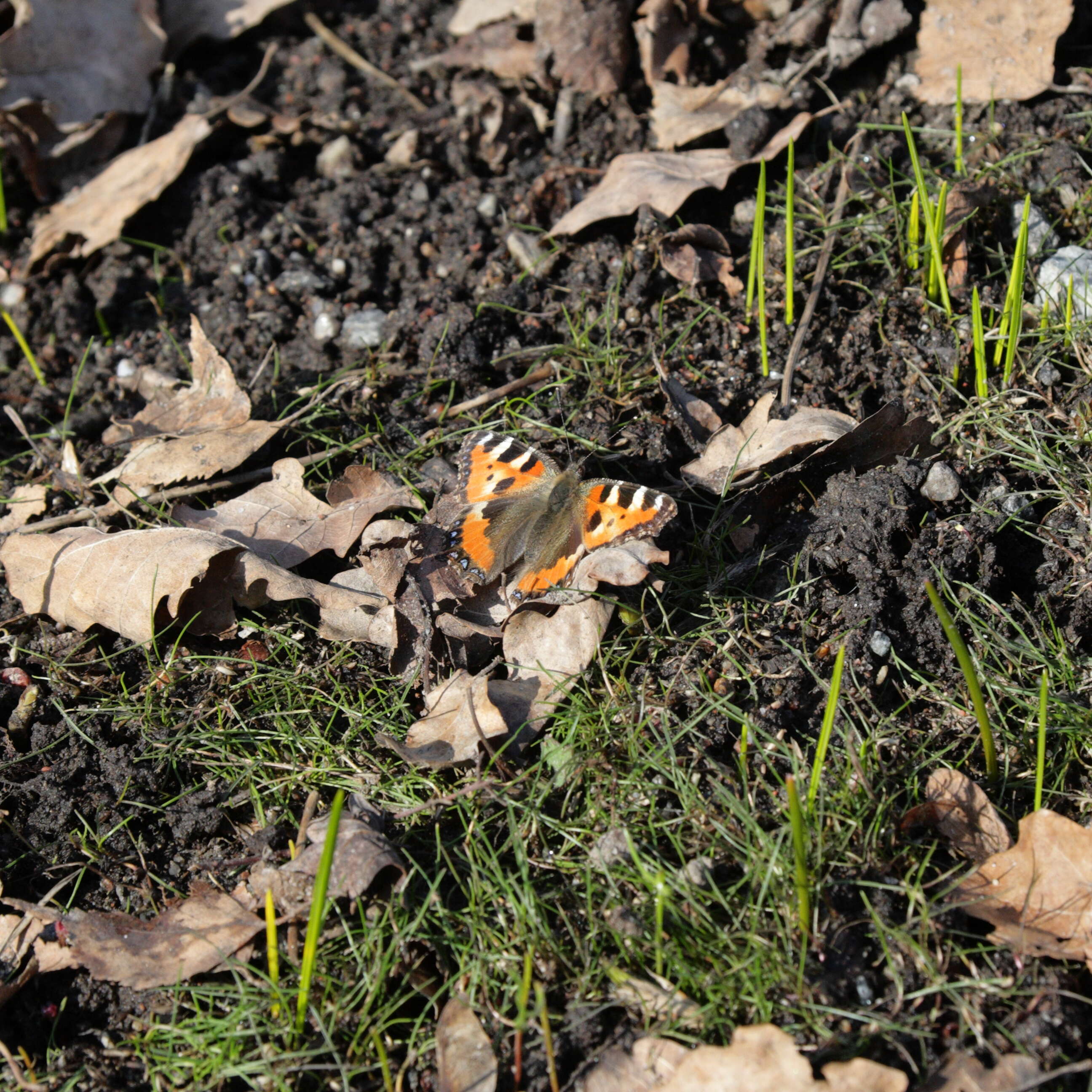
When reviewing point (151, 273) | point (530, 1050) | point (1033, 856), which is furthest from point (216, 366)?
point (1033, 856)

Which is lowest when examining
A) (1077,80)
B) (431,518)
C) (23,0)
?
(431,518)

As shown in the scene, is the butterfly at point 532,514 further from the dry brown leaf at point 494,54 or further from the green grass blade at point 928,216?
the dry brown leaf at point 494,54

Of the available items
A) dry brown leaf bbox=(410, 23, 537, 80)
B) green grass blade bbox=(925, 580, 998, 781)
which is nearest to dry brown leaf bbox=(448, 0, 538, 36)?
dry brown leaf bbox=(410, 23, 537, 80)

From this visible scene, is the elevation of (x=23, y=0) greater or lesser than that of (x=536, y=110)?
greater

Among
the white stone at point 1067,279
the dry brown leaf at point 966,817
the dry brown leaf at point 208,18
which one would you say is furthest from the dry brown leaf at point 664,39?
the dry brown leaf at point 966,817

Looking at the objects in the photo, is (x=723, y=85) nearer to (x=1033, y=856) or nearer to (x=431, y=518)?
(x=431, y=518)
